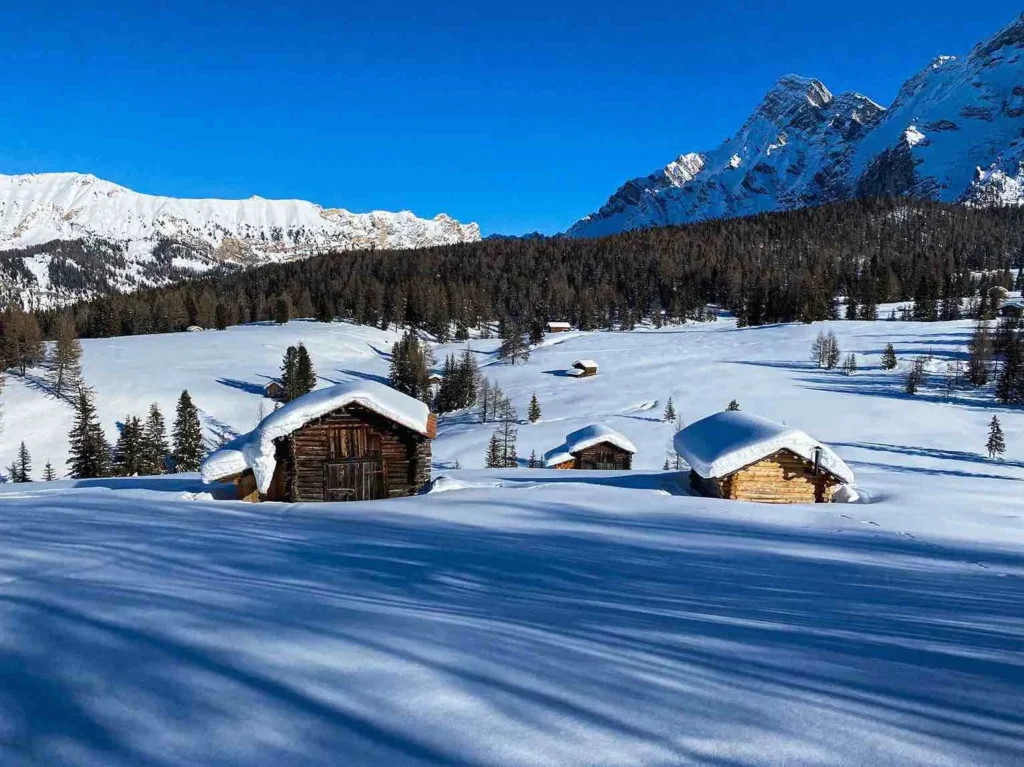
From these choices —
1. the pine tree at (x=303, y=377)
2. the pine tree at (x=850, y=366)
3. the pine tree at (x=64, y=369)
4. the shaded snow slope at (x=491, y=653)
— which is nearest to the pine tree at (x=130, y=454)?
the pine tree at (x=303, y=377)

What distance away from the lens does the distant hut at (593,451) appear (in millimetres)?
35219

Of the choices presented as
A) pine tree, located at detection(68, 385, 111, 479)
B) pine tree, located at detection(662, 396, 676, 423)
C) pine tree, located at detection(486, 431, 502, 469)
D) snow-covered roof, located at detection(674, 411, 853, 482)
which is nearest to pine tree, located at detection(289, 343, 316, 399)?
pine tree, located at detection(68, 385, 111, 479)

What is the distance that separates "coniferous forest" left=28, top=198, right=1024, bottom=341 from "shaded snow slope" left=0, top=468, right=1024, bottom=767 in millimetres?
107223

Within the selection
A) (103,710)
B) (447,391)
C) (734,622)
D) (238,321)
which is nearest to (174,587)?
(103,710)

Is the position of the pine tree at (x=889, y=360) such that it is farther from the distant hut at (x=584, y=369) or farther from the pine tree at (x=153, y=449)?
the pine tree at (x=153, y=449)

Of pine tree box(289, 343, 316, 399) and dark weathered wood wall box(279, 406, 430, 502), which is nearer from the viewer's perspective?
dark weathered wood wall box(279, 406, 430, 502)

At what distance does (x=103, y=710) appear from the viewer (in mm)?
2836

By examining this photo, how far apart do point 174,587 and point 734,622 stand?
488 centimetres

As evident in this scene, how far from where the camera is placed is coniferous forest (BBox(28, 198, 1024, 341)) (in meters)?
125

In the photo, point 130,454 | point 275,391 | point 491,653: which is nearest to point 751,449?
point 491,653

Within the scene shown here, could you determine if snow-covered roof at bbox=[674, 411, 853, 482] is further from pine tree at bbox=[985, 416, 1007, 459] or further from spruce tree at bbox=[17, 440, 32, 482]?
spruce tree at bbox=[17, 440, 32, 482]

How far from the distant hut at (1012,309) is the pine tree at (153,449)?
133 meters

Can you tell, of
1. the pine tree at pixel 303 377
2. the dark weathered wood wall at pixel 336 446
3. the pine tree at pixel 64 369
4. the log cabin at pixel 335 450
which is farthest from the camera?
the pine tree at pixel 303 377

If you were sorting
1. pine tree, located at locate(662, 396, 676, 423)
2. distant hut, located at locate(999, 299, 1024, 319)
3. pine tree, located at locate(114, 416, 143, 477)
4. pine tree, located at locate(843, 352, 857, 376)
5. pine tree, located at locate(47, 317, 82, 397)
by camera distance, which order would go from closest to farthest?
1. pine tree, located at locate(114, 416, 143, 477)
2. pine tree, located at locate(662, 396, 676, 423)
3. pine tree, located at locate(47, 317, 82, 397)
4. pine tree, located at locate(843, 352, 857, 376)
5. distant hut, located at locate(999, 299, 1024, 319)
